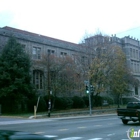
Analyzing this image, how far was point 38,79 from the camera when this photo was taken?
45.5 m

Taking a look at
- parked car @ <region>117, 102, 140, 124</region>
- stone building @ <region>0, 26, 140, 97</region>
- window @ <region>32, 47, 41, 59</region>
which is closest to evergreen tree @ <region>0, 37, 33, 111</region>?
stone building @ <region>0, 26, 140, 97</region>

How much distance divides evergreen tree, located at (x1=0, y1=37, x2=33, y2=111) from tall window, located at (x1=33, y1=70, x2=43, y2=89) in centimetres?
669

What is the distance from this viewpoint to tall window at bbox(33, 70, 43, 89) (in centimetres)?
4478

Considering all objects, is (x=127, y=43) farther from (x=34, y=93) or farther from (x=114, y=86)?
(x=34, y=93)

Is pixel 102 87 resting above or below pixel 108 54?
below

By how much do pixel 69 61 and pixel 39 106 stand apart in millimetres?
8314

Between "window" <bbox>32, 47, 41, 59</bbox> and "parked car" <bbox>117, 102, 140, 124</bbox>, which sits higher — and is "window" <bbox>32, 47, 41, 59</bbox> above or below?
above

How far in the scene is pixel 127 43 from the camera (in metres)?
69.9

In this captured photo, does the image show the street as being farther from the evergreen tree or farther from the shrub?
the shrub

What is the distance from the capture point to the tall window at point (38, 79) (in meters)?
44.8

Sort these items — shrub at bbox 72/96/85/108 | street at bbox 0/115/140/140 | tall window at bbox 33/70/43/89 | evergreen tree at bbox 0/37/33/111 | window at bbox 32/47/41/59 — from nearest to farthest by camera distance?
street at bbox 0/115/140/140, evergreen tree at bbox 0/37/33/111, tall window at bbox 33/70/43/89, window at bbox 32/47/41/59, shrub at bbox 72/96/85/108

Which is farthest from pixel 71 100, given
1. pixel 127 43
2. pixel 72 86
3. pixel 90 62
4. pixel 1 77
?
pixel 127 43

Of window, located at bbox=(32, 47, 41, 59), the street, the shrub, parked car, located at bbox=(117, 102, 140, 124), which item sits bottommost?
the street

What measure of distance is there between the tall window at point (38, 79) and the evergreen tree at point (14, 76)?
669 cm
